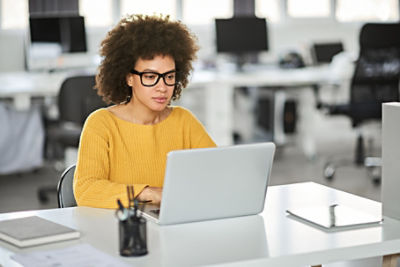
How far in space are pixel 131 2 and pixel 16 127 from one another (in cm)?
358

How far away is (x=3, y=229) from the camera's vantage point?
1.74 meters

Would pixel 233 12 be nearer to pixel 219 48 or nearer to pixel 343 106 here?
pixel 219 48

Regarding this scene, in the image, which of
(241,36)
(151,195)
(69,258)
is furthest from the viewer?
(241,36)

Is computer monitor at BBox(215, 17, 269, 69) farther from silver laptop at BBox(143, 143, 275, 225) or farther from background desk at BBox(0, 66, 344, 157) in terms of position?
silver laptop at BBox(143, 143, 275, 225)

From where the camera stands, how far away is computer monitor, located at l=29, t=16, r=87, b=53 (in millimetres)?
5926

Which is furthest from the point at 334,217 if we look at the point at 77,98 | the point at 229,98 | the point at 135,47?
the point at 229,98

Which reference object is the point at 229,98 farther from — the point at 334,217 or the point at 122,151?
the point at 334,217

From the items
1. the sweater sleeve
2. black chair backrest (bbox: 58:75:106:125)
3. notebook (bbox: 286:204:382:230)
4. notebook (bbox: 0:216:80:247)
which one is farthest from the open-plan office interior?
notebook (bbox: 0:216:80:247)

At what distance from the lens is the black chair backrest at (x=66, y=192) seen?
226 centimetres

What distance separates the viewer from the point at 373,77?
555 centimetres

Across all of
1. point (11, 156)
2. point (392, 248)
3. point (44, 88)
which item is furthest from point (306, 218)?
point (11, 156)

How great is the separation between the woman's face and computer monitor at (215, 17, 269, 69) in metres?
4.16

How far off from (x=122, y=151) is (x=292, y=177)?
11.4 ft

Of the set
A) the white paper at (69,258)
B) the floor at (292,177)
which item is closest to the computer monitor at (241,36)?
the floor at (292,177)
